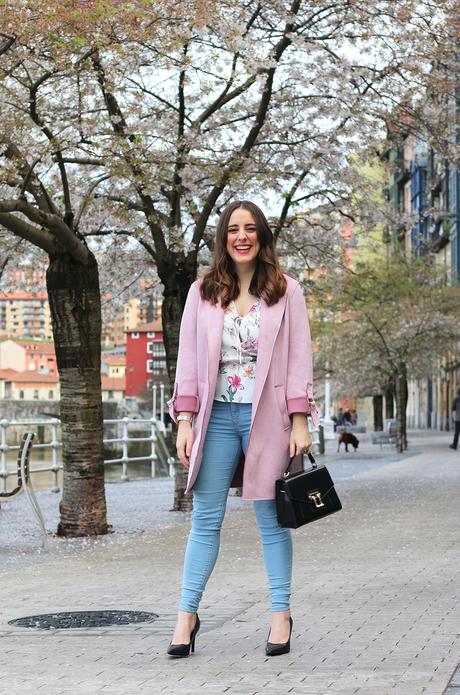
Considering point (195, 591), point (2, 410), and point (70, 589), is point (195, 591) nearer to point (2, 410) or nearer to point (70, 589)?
point (70, 589)

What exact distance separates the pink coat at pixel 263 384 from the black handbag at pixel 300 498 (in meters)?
0.07

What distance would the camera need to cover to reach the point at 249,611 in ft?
24.4

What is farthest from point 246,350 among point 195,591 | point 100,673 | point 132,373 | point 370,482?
point 132,373

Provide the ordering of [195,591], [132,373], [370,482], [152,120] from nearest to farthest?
[195,591]
[152,120]
[370,482]
[132,373]

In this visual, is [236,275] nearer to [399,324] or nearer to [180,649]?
[180,649]

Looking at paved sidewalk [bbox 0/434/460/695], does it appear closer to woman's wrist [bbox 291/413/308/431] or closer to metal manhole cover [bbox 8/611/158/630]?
metal manhole cover [bbox 8/611/158/630]

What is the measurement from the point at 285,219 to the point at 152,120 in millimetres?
3066

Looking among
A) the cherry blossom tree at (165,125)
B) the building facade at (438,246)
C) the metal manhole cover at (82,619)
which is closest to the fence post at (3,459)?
the cherry blossom tree at (165,125)

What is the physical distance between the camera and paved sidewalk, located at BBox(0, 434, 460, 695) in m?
5.43

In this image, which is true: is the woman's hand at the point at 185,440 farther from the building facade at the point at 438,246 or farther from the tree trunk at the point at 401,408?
the building facade at the point at 438,246

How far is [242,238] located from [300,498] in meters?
1.14

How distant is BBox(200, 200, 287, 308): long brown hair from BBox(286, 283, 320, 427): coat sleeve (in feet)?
0.33

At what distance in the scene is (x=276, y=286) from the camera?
6125 mm

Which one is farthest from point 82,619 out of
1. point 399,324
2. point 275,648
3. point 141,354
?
point 141,354
